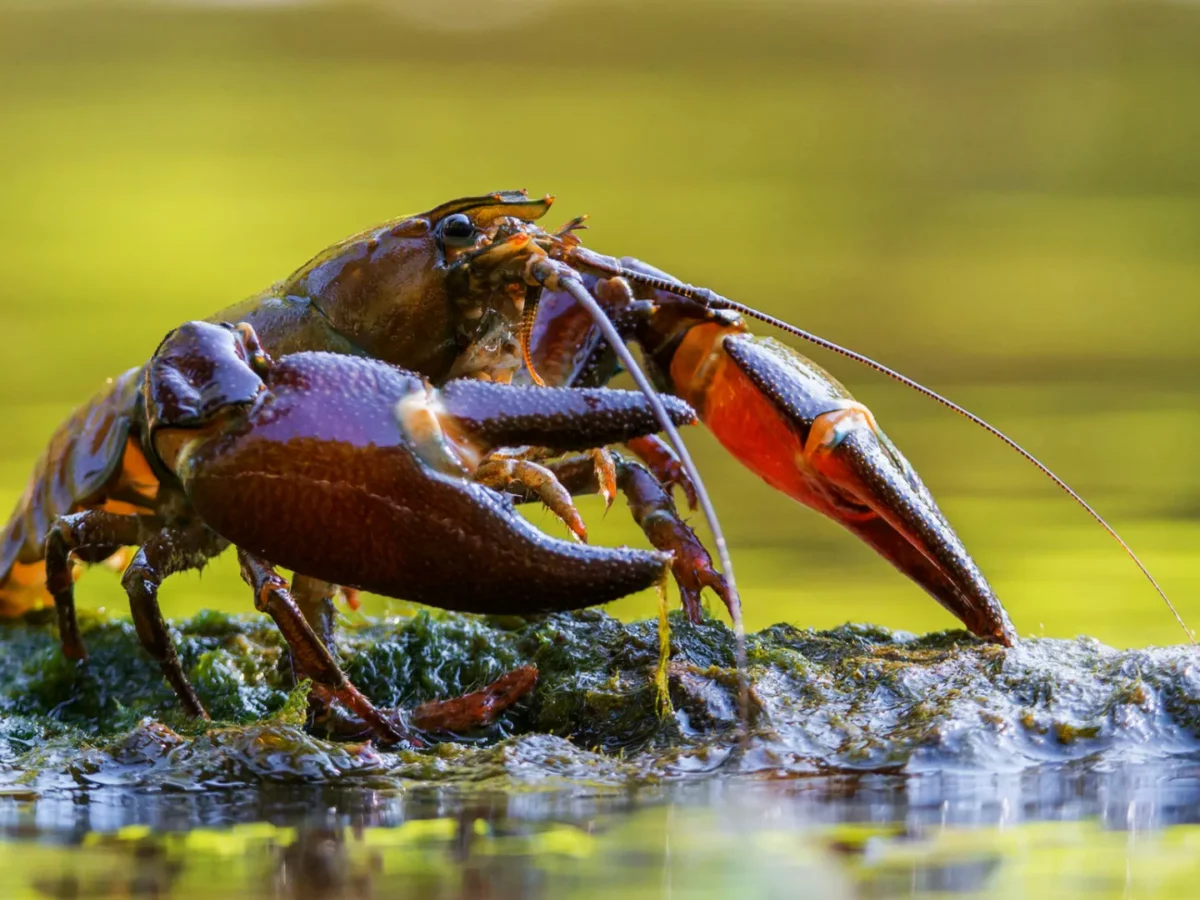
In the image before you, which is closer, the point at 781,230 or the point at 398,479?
the point at 398,479

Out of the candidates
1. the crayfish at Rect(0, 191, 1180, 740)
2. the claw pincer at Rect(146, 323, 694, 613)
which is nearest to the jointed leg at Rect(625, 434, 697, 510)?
the crayfish at Rect(0, 191, 1180, 740)

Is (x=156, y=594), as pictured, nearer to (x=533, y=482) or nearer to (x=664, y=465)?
(x=533, y=482)

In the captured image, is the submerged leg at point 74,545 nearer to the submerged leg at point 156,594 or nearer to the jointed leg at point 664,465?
the submerged leg at point 156,594

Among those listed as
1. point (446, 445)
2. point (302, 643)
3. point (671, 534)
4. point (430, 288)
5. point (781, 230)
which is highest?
point (781, 230)

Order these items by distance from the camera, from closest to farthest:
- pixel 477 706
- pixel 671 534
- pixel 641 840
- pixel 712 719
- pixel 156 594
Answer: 1. pixel 641 840
2. pixel 712 719
3. pixel 477 706
4. pixel 671 534
5. pixel 156 594

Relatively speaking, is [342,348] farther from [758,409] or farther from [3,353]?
[3,353]

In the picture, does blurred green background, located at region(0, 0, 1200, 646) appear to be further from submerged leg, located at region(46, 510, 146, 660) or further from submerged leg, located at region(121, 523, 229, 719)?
submerged leg, located at region(121, 523, 229, 719)

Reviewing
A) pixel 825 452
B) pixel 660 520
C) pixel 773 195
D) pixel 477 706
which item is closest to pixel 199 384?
pixel 477 706
